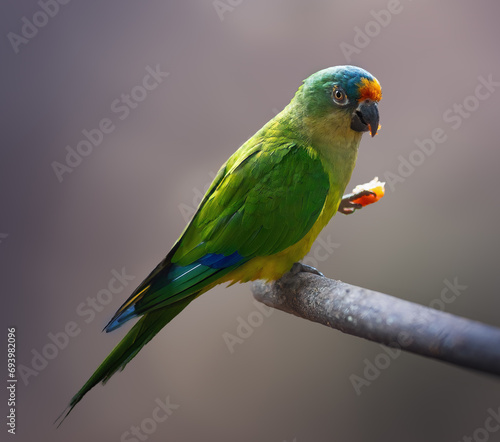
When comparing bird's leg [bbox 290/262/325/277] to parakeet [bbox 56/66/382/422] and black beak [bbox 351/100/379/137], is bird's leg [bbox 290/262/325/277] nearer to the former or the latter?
parakeet [bbox 56/66/382/422]

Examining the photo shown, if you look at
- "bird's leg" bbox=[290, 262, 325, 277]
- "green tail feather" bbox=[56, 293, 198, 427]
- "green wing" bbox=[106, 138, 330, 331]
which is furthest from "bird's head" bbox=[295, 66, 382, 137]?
"green tail feather" bbox=[56, 293, 198, 427]

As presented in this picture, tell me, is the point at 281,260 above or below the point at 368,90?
below

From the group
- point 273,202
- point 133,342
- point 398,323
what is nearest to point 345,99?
point 273,202

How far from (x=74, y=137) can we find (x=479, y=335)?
2023 millimetres

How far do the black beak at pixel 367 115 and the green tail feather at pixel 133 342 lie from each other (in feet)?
2.15

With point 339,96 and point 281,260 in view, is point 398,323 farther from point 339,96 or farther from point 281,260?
point 339,96

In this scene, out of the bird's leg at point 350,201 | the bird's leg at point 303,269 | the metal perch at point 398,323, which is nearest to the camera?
the metal perch at point 398,323

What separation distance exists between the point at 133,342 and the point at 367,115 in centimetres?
86

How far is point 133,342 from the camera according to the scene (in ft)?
4.26

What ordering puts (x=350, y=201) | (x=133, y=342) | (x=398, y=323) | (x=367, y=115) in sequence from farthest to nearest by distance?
(x=350, y=201) → (x=367, y=115) → (x=133, y=342) → (x=398, y=323)

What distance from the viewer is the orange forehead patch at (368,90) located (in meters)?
1.38

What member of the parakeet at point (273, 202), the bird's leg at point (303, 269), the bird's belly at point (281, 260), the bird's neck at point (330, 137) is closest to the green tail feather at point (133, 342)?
the parakeet at point (273, 202)

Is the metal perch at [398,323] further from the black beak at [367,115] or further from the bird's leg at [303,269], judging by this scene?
the black beak at [367,115]

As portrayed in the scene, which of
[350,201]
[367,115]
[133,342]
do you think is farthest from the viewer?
[350,201]
